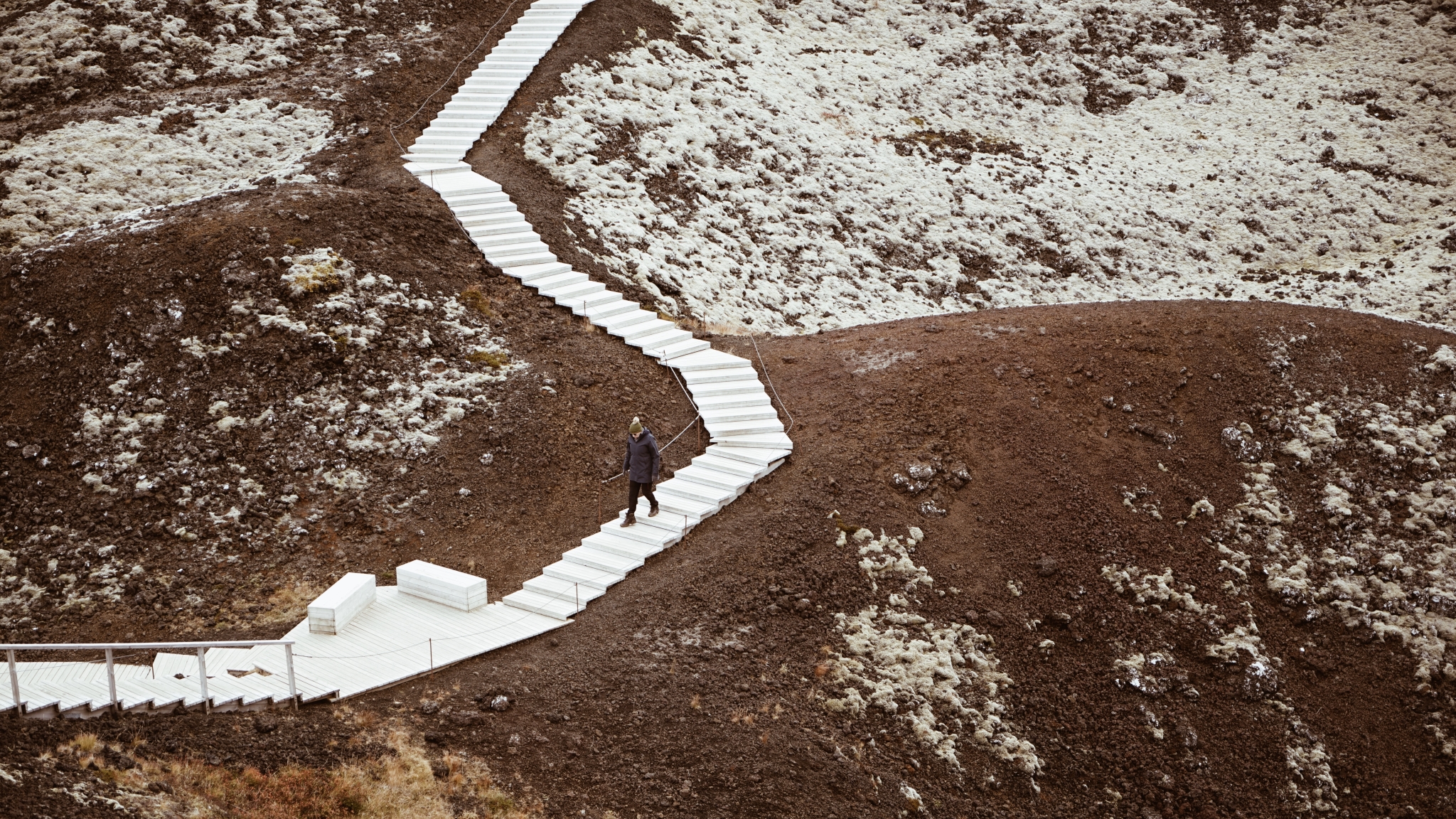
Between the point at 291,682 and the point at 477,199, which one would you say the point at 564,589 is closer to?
the point at 291,682

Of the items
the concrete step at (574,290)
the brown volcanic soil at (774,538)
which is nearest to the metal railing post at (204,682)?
the brown volcanic soil at (774,538)

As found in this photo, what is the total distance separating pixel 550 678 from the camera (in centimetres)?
1188

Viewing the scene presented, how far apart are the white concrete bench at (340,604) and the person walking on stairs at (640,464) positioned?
152 inches

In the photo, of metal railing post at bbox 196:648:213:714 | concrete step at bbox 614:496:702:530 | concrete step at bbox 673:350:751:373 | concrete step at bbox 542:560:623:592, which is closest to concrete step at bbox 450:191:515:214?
concrete step at bbox 673:350:751:373

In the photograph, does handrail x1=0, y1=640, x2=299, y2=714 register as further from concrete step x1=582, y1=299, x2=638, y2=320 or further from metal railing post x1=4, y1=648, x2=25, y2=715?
concrete step x1=582, y1=299, x2=638, y2=320

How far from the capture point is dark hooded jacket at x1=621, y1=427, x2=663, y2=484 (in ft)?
46.5

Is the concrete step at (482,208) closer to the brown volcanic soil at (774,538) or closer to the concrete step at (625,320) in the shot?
the brown volcanic soil at (774,538)

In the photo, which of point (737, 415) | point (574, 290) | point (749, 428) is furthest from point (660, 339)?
point (749, 428)

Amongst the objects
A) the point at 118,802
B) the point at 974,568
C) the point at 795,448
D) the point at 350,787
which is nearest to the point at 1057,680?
the point at 974,568

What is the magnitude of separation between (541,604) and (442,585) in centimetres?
138

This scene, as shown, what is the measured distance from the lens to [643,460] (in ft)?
46.7

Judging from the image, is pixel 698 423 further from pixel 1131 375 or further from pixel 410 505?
pixel 1131 375

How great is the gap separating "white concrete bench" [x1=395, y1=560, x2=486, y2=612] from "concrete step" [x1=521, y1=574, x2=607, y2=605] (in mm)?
741

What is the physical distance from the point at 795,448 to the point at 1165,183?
1869 centimetres
